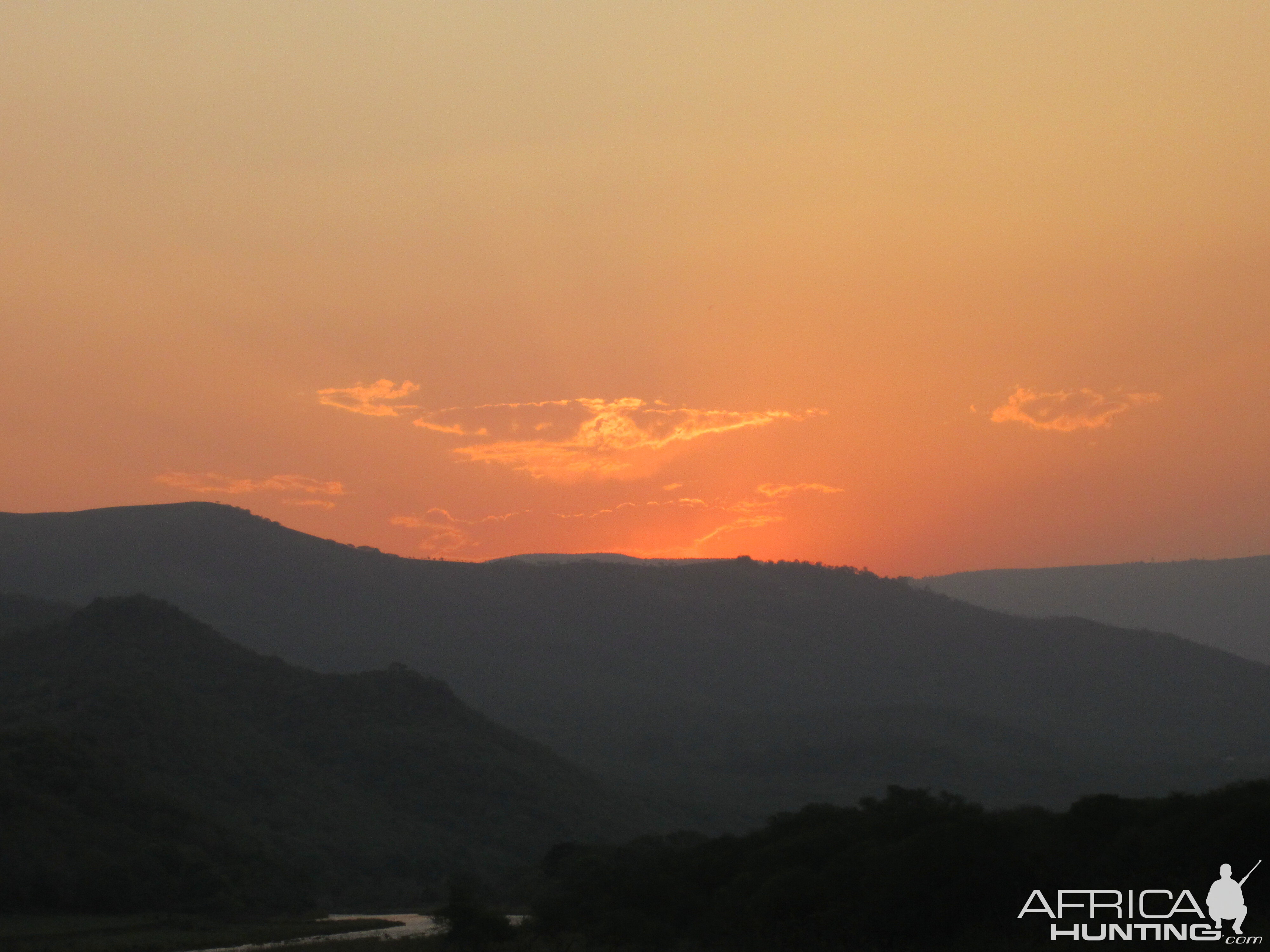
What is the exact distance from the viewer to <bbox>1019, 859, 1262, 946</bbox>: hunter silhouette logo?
21734 millimetres

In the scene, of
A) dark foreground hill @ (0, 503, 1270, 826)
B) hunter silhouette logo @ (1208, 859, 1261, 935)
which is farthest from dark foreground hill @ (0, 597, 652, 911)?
hunter silhouette logo @ (1208, 859, 1261, 935)

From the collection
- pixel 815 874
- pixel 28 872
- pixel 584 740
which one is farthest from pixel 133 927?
pixel 584 740

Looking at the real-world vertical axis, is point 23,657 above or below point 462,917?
above

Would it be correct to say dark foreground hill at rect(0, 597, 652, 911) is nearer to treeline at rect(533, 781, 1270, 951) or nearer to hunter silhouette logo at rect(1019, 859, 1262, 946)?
treeline at rect(533, 781, 1270, 951)

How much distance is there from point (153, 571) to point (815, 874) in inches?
4589

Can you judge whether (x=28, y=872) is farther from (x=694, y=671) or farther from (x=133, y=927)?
(x=694, y=671)

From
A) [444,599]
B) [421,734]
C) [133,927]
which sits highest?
[444,599]

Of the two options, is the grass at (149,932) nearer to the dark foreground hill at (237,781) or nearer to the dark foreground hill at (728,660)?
the dark foreground hill at (237,781)

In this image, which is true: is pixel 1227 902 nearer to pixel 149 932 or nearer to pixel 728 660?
pixel 149 932

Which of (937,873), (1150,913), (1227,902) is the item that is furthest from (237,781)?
(1227,902)

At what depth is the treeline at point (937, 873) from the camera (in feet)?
79.4

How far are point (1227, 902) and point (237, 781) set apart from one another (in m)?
52.8

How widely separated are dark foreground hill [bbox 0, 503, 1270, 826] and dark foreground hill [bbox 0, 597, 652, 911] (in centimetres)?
1983

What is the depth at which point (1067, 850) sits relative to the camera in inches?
1030
